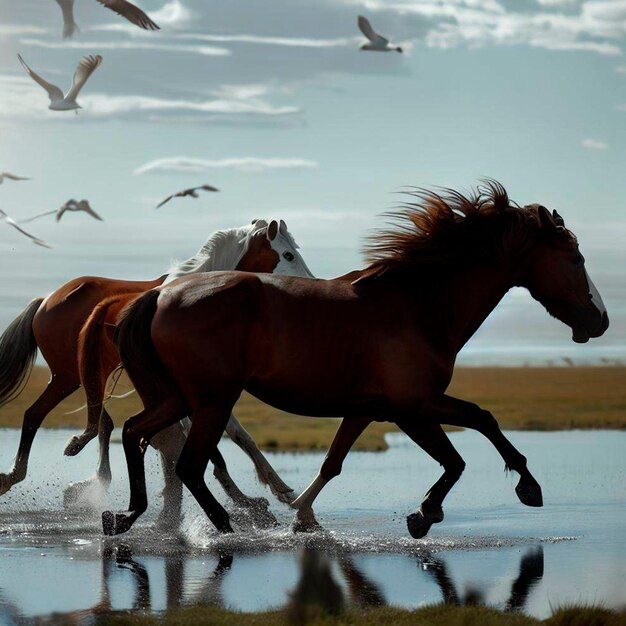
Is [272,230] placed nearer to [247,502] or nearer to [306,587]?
[247,502]

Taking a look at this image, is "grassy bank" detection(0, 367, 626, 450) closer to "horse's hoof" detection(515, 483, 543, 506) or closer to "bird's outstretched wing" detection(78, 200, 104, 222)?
"bird's outstretched wing" detection(78, 200, 104, 222)

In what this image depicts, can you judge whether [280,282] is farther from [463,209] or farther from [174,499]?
[174,499]

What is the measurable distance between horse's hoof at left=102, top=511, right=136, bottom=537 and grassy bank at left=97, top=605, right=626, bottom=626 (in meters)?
2.23

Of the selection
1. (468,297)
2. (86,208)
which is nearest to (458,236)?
(468,297)

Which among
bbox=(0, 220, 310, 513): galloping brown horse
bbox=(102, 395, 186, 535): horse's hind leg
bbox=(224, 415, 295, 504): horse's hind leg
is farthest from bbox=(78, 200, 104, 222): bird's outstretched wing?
bbox=(102, 395, 186, 535): horse's hind leg

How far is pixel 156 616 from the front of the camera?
6898 millimetres

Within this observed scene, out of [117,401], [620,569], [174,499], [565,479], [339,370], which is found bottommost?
[117,401]

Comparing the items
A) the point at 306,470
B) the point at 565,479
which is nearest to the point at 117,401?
the point at 306,470

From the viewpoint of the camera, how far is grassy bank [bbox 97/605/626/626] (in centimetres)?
674

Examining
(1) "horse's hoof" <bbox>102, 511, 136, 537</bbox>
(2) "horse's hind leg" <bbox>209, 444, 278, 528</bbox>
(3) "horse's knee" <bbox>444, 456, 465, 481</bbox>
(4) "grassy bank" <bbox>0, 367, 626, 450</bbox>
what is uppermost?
(3) "horse's knee" <bbox>444, 456, 465, 481</bbox>

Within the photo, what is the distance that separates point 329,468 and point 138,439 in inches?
62.2

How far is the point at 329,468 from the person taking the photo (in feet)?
32.7

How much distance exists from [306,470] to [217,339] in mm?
8270

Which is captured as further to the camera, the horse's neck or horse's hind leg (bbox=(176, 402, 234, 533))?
the horse's neck
